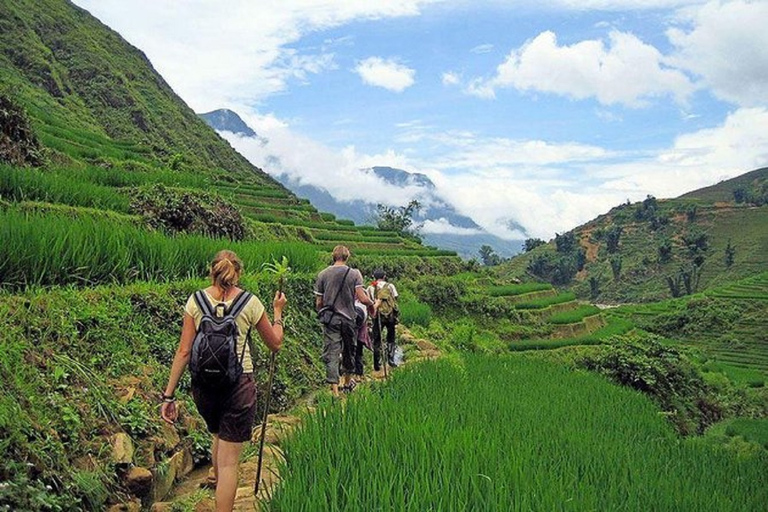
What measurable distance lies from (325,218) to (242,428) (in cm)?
3026

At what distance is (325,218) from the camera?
110 feet

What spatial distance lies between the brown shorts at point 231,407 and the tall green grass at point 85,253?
215 cm

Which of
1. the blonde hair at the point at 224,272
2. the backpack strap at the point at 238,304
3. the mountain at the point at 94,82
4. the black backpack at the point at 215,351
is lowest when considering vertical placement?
the black backpack at the point at 215,351

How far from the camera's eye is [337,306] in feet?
21.7

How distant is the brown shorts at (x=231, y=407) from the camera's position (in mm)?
3547

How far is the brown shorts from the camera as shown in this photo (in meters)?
3.55

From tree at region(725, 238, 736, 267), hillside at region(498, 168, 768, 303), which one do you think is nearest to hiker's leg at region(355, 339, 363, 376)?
hillside at region(498, 168, 768, 303)

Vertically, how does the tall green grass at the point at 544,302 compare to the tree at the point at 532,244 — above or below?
below

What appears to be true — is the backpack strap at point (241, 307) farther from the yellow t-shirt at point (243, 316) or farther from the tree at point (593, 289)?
the tree at point (593, 289)

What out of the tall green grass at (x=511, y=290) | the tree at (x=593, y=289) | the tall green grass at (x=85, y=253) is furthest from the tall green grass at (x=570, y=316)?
the tree at (x=593, y=289)

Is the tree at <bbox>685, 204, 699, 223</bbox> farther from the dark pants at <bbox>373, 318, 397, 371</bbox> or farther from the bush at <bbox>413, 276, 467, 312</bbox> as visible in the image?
the dark pants at <bbox>373, 318, 397, 371</bbox>

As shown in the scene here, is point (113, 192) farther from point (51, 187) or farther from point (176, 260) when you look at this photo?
point (176, 260)

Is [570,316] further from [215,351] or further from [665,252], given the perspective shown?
[665,252]

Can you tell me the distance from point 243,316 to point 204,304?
242 millimetres
